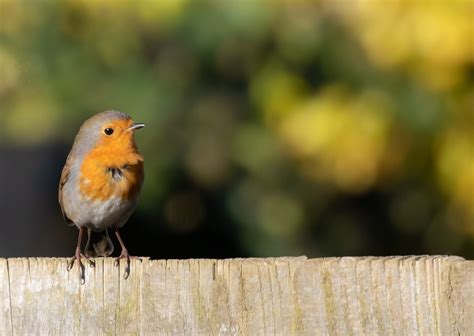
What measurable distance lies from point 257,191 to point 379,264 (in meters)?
2.79

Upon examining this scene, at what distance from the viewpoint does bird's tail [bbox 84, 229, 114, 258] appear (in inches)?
156

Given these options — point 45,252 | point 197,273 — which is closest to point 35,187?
point 45,252

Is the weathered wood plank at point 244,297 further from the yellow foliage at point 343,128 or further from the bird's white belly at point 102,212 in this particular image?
the yellow foliage at point 343,128

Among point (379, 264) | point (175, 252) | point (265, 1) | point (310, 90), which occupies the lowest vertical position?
point (379, 264)

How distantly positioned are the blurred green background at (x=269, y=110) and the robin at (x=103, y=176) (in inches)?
26.0

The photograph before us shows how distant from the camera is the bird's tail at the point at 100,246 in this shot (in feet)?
13.0

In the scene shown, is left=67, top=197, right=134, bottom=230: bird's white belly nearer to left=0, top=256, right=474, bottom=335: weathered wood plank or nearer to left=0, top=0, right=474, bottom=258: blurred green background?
left=0, top=0, right=474, bottom=258: blurred green background

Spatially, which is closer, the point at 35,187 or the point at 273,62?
the point at 273,62

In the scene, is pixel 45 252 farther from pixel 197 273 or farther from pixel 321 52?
pixel 197 273

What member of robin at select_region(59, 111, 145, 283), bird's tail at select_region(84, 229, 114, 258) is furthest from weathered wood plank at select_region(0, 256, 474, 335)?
robin at select_region(59, 111, 145, 283)

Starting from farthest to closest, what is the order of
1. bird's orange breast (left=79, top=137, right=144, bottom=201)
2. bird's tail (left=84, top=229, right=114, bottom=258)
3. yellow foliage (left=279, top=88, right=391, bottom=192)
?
yellow foliage (left=279, top=88, right=391, bottom=192) < bird's orange breast (left=79, top=137, right=144, bottom=201) < bird's tail (left=84, top=229, right=114, bottom=258)

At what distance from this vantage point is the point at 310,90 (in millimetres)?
4875

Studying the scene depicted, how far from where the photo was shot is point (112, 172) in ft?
13.6

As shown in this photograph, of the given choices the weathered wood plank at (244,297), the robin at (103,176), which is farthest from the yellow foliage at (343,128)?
the weathered wood plank at (244,297)
